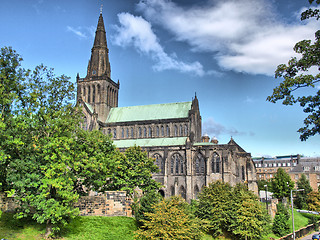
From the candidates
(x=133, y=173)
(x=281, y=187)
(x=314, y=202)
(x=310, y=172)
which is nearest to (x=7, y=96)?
(x=133, y=173)

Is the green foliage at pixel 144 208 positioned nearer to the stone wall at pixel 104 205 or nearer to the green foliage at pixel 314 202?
the stone wall at pixel 104 205

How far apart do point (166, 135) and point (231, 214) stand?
37553 mm

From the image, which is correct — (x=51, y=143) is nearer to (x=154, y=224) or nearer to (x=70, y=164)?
(x=70, y=164)

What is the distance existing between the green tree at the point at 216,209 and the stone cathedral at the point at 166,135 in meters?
25.6

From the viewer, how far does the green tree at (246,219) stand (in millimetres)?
32688

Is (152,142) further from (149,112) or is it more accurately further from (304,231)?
(304,231)

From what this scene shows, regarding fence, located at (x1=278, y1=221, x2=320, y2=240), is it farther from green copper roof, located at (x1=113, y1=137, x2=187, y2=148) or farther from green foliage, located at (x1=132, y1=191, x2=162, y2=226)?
green copper roof, located at (x1=113, y1=137, x2=187, y2=148)

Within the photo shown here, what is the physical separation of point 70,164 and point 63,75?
22.3 ft

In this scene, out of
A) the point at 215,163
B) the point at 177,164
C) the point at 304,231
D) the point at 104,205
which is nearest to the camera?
the point at 104,205

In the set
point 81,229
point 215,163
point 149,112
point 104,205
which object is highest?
point 149,112

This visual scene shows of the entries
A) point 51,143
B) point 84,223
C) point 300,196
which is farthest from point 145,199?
point 300,196

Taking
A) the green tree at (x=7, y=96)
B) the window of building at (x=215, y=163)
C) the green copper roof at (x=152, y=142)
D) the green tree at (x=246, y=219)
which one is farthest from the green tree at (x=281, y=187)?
the green tree at (x=7, y=96)

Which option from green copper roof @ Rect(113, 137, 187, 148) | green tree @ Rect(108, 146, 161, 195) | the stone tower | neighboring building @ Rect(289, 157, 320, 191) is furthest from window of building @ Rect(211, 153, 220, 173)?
neighboring building @ Rect(289, 157, 320, 191)

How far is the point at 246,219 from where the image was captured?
32844mm
